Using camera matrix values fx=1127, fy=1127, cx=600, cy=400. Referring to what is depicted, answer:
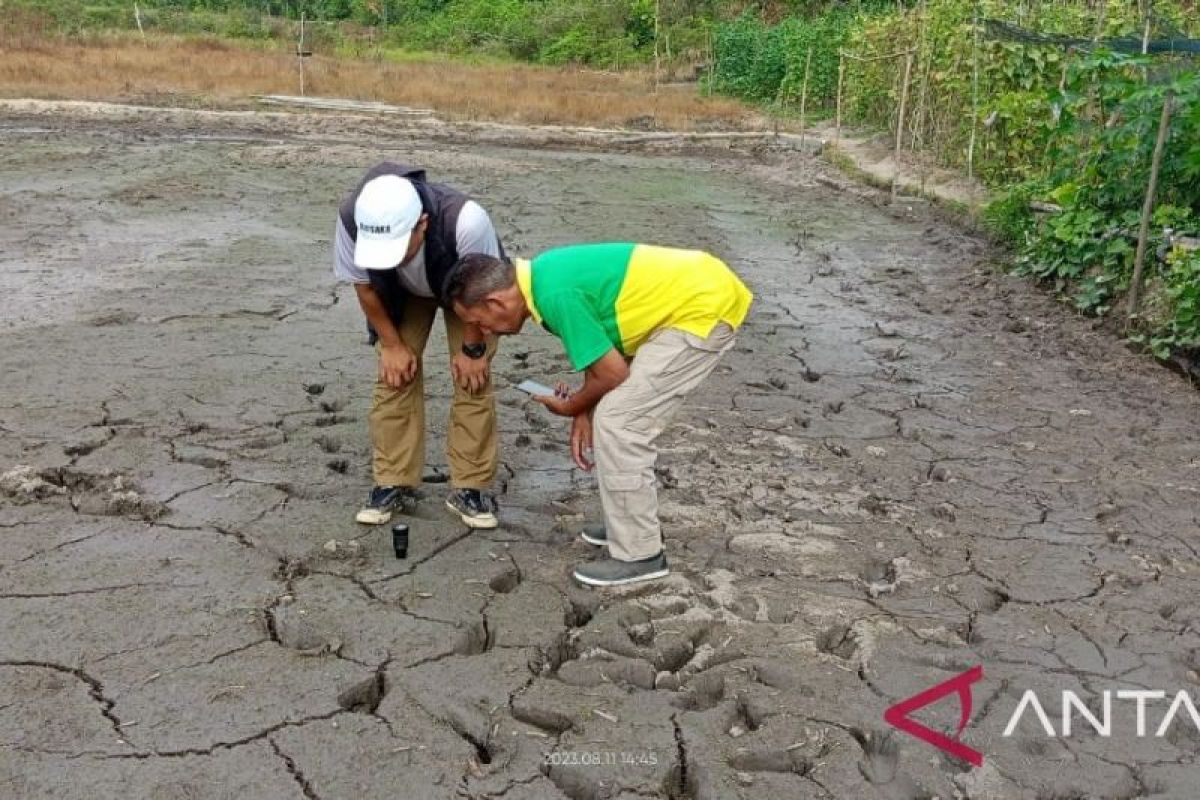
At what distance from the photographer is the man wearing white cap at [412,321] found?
351 centimetres

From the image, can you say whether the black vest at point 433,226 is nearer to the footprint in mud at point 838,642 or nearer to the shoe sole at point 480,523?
the shoe sole at point 480,523

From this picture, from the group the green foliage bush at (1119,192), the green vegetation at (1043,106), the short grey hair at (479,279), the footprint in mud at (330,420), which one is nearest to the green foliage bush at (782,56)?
the green vegetation at (1043,106)

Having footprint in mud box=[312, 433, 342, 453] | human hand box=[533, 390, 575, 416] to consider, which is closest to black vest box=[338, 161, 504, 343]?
human hand box=[533, 390, 575, 416]

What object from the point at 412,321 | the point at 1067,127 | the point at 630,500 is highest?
the point at 1067,127

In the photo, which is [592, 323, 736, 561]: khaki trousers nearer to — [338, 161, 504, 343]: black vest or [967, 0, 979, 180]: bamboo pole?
[338, 161, 504, 343]: black vest

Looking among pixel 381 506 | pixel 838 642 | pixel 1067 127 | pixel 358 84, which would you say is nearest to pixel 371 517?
pixel 381 506

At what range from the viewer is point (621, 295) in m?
3.47

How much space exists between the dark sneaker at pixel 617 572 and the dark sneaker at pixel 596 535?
24 cm

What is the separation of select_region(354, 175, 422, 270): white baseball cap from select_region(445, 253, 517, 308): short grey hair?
0.23 m

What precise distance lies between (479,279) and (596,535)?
113 centimetres

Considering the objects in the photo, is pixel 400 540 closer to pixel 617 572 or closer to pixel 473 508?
pixel 473 508

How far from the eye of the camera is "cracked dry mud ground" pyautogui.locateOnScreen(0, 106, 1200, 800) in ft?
9.41

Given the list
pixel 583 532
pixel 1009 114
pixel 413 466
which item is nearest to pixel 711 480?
pixel 583 532

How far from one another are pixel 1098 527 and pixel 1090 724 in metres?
1.45
